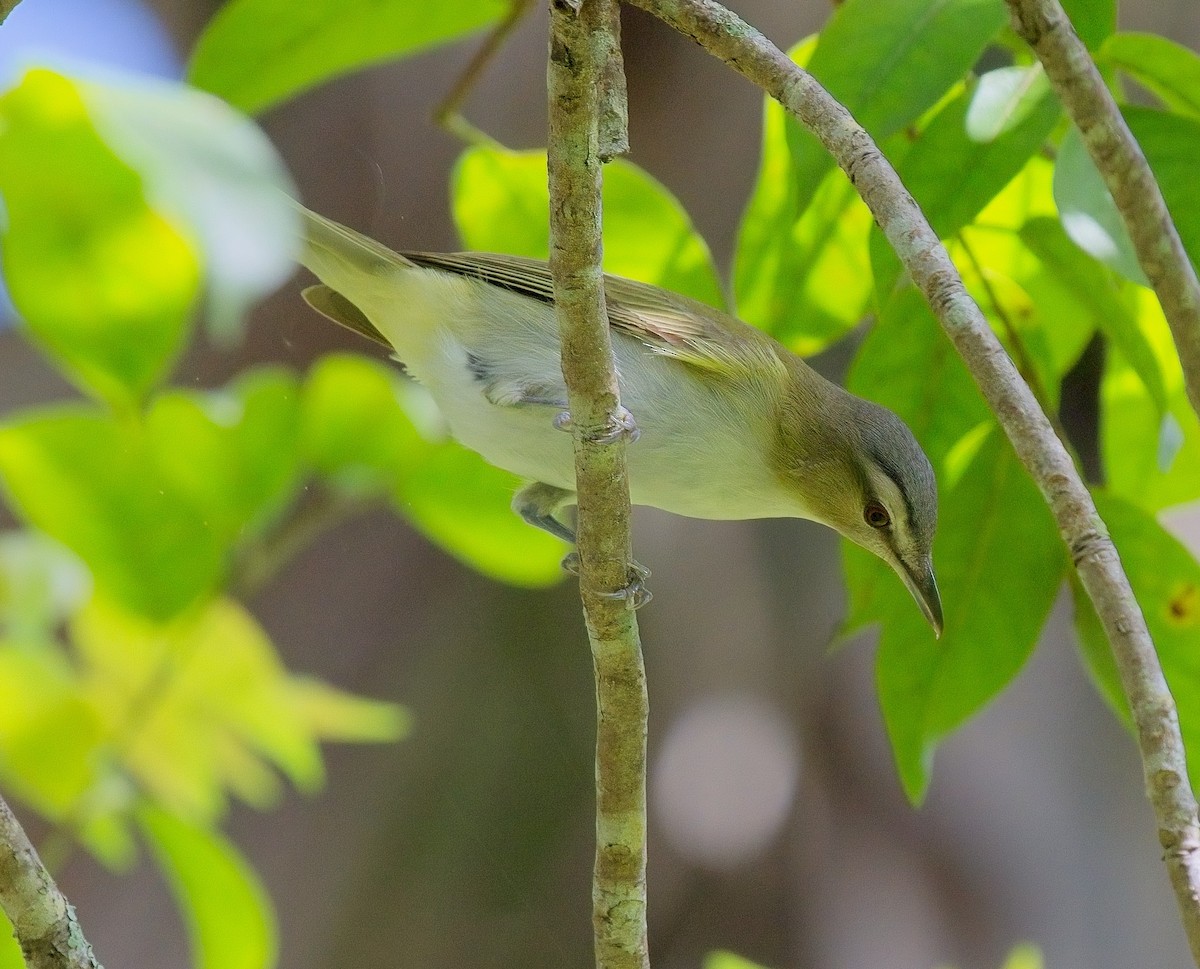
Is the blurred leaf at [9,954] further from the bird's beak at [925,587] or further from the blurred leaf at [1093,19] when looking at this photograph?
the blurred leaf at [1093,19]

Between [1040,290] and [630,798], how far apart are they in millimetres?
1308

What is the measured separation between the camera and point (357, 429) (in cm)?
261

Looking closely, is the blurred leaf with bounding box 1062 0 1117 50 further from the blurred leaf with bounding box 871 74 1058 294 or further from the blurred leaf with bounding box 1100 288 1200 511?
the blurred leaf with bounding box 1100 288 1200 511

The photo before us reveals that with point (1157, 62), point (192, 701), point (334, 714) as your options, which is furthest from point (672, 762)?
point (1157, 62)

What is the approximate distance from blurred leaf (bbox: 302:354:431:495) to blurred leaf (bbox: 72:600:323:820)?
1.78ft

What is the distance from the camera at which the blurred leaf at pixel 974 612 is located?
2.05m

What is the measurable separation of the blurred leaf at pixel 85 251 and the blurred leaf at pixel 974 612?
4.51 ft

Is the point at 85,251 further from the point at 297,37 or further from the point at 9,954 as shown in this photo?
the point at 9,954

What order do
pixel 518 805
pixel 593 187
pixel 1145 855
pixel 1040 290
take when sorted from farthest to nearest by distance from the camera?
pixel 1145 855
pixel 518 805
pixel 1040 290
pixel 593 187

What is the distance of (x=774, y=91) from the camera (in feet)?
5.22

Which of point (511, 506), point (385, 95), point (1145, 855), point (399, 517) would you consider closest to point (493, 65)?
point (385, 95)

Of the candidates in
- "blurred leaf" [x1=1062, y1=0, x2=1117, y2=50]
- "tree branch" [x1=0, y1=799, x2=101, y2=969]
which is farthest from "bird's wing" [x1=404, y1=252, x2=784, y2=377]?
"tree branch" [x1=0, y1=799, x2=101, y2=969]

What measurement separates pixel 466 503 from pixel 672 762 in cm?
216

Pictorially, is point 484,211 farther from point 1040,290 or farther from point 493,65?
point 493,65
